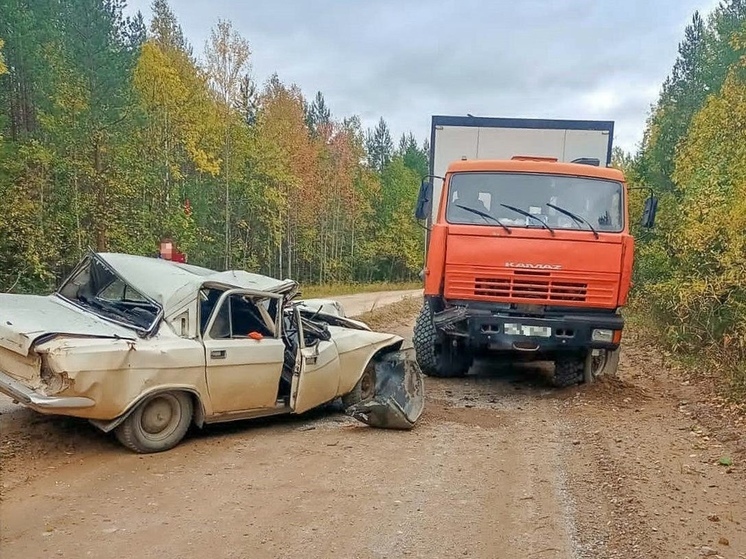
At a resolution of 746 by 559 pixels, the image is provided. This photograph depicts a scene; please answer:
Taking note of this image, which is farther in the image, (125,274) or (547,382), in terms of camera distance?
(547,382)

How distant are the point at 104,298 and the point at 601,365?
5897 millimetres

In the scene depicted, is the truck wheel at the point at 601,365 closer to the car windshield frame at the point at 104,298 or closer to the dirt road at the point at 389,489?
the dirt road at the point at 389,489

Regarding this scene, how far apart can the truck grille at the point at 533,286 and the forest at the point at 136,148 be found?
6.90 meters

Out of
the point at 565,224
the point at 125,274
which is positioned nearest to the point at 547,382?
the point at 565,224

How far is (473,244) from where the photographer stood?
305 inches

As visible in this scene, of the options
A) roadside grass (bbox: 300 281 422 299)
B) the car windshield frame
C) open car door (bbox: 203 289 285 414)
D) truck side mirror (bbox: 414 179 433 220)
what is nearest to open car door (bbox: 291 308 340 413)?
open car door (bbox: 203 289 285 414)

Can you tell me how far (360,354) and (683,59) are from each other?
95.2ft

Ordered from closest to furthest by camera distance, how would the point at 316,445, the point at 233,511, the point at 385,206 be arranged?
the point at 233,511 < the point at 316,445 < the point at 385,206

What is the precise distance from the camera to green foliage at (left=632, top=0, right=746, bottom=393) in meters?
9.07

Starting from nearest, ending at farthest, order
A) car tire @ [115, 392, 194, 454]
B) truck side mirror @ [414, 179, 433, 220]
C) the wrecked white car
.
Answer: the wrecked white car, car tire @ [115, 392, 194, 454], truck side mirror @ [414, 179, 433, 220]

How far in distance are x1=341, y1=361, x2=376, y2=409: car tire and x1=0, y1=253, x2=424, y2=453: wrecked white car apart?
0.01 m

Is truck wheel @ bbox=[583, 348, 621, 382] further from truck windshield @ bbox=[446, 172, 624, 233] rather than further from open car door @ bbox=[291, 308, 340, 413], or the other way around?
open car door @ bbox=[291, 308, 340, 413]

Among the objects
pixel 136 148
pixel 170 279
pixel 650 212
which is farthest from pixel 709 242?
pixel 136 148

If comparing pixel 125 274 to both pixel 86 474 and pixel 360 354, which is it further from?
pixel 360 354
